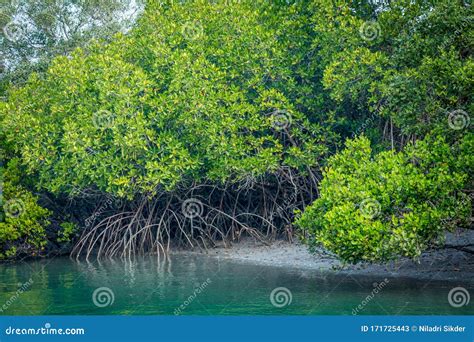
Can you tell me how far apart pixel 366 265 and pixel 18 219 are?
28.4 feet

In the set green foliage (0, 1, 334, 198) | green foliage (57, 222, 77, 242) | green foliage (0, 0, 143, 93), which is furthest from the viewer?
green foliage (0, 0, 143, 93)

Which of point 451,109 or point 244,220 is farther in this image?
point 244,220

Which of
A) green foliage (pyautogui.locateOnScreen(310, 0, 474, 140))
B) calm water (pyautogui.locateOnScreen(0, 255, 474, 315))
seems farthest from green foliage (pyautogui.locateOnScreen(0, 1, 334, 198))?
calm water (pyautogui.locateOnScreen(0, 255, 474, 315))

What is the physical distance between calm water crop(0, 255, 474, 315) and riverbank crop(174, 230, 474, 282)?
0.47m

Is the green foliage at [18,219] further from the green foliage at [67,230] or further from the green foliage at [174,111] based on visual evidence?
the green foliage at [174,111]

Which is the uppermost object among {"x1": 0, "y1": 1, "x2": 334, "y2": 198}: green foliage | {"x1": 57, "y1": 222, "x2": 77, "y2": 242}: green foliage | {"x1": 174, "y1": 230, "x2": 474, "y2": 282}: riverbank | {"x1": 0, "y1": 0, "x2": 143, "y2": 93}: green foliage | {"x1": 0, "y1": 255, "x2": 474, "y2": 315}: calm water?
{"x1": 0, "y1": 0, "x2": 143, "y2": 93}: green foliage

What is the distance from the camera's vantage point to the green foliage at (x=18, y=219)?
17844 millimetres

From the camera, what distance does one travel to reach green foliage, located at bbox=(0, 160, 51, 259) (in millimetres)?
17844

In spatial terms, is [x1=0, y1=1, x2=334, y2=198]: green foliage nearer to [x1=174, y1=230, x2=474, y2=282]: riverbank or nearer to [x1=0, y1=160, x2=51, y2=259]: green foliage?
[x1=0, y1=160, x2=51, y2=259]: green foliage

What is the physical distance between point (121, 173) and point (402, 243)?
7.90 meters

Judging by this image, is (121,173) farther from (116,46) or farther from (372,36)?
(372,36)

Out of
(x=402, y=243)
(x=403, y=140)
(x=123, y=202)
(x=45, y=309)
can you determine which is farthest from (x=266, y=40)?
Answer: (x=45, y=309)

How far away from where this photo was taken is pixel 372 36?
15852mm

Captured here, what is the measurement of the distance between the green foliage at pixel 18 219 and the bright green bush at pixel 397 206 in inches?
344
